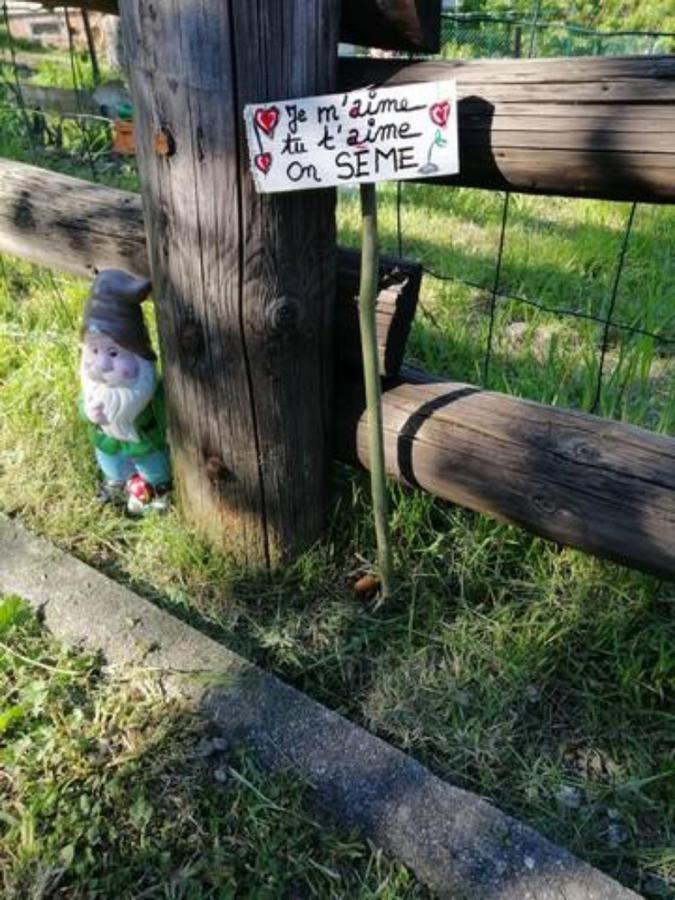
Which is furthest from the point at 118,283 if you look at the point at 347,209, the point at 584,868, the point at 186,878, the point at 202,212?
the point at 347,209

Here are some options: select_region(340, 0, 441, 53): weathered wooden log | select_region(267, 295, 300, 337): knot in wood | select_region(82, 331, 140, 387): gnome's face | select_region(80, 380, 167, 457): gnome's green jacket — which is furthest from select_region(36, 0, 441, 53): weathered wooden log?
select_region(80, 380, 167, 457): gnome's green jacket

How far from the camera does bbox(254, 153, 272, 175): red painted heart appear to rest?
143 cm

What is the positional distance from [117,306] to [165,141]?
1.54ft

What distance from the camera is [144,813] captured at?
1.46 meters

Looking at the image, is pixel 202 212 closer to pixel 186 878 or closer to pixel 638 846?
pixel 186 878

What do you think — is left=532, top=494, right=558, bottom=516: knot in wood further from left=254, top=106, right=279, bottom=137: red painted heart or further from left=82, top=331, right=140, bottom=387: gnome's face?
left=82, top=331, right=140, bottom=387: gnome's face

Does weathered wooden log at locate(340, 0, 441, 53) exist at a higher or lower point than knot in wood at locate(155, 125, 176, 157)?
higher

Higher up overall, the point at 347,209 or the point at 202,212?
the point at 202,212

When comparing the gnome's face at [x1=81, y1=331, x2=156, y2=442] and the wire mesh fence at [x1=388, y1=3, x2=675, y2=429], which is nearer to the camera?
the gnome's face at [x1=81, y1=331, x2=156, y2=442]

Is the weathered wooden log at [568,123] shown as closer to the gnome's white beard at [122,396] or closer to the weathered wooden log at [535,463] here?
the weathered wooden log at [535,463]

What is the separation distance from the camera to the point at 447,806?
1432mm

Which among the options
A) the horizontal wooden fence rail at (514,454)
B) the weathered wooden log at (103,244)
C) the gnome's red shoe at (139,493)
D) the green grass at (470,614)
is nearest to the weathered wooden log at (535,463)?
the horizontal wooden fence rail at (514,454)

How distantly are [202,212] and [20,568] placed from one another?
96 cm

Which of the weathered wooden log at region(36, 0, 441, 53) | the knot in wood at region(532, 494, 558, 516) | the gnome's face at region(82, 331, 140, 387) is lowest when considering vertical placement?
the knot in wood at region(532, 494, 558, 516)
